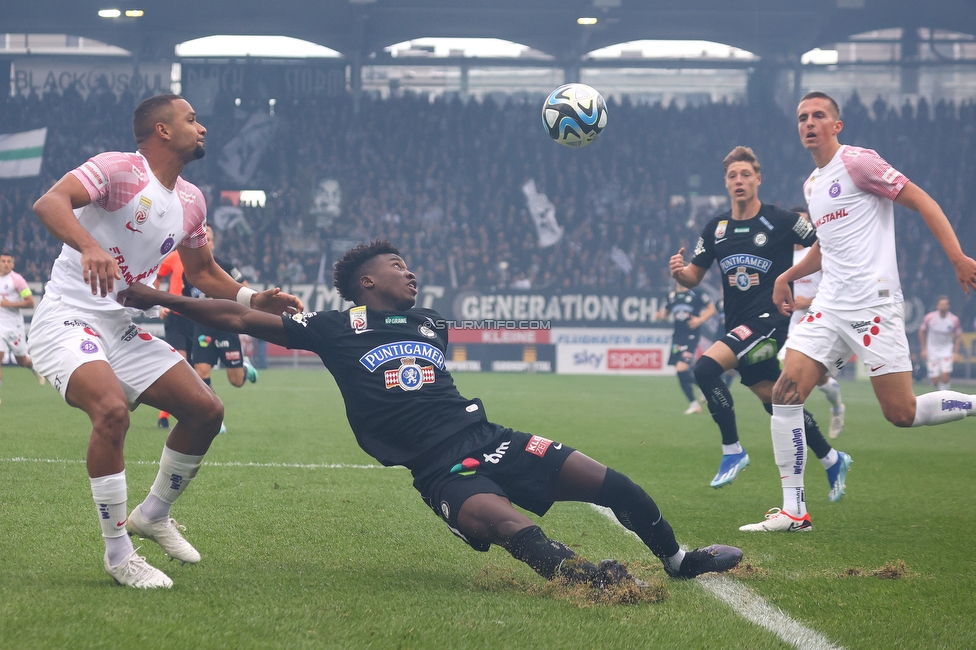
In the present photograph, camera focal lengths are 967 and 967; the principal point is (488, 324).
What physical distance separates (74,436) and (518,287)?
19.3 metres

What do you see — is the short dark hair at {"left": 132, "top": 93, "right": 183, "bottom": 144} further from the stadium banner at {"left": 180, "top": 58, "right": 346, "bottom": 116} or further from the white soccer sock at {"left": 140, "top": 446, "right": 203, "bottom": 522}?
the stadium banner at {"left": 180, "top": 58, "right": 346, "bottom": 116}

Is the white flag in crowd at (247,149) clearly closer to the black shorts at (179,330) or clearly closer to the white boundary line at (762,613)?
the black shorts at (179,330)

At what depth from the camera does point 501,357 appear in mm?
26703

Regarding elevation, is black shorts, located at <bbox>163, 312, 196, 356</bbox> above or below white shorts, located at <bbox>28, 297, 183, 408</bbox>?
below

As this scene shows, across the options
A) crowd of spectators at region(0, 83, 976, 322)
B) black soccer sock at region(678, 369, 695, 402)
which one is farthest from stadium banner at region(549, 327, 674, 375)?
black soccer sock at region(678, 369, 695, 402)

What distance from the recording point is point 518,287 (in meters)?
28.2

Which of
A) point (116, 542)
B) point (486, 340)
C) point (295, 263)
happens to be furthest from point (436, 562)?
point (295, 263)

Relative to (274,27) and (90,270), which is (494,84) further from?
(90,270)

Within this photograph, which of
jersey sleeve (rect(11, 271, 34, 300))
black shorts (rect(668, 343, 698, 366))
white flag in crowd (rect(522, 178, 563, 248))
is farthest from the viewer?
white flag in crowd (rect(522, 178, 563, 248))

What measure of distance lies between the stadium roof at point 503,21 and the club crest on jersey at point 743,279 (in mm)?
25285

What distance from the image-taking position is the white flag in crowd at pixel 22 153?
99.8ft

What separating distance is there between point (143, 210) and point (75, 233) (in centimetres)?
58

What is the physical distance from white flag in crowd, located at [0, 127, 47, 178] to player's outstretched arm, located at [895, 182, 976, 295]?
3002cm

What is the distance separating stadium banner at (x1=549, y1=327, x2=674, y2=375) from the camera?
2666cm
